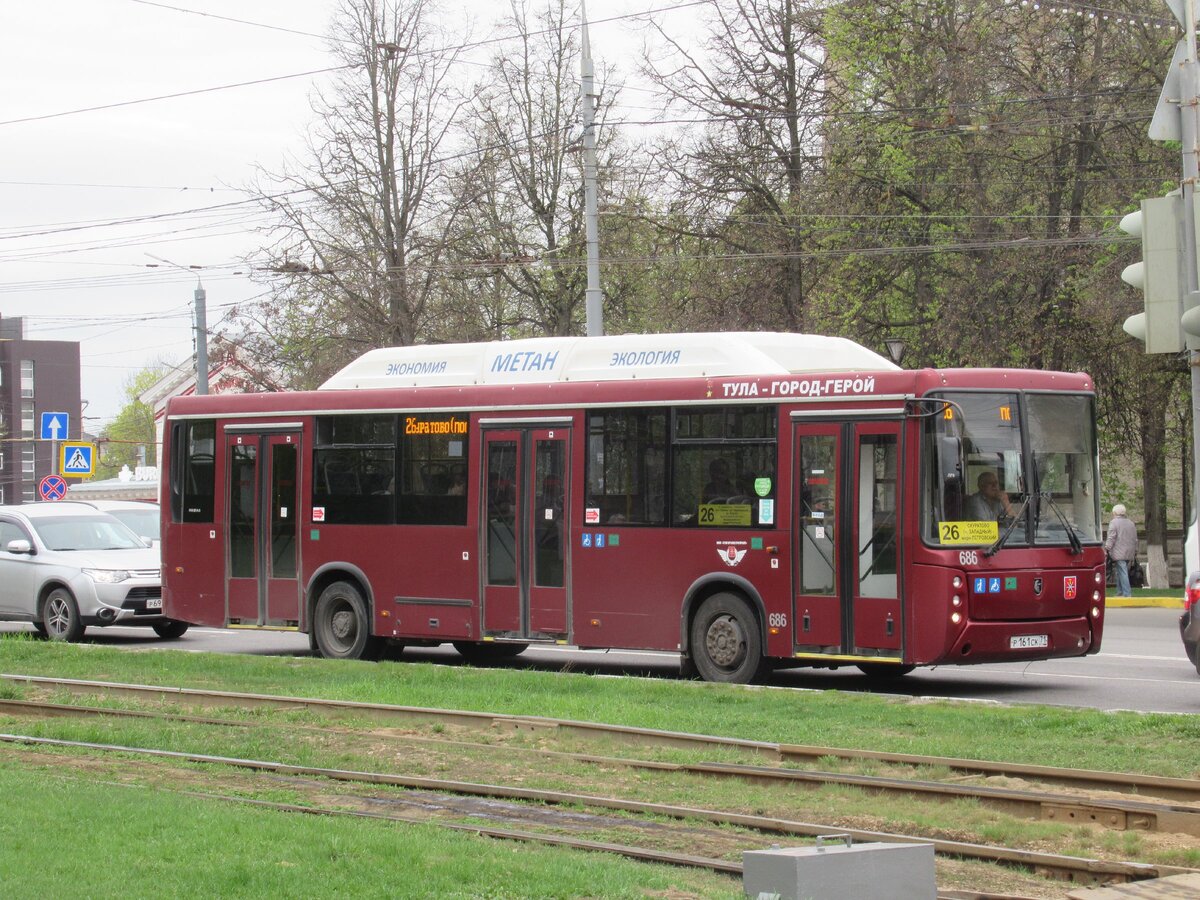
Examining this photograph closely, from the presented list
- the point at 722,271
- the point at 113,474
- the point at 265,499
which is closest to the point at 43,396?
the point at 113,474

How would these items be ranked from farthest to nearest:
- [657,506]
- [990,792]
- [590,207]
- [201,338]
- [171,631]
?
[201,338], [590,207], [171,631], [657,506], [990,792]

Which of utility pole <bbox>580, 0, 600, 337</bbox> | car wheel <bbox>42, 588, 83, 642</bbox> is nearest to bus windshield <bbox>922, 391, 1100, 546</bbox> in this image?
utility pole <bbox>580, 0, 600, 337</bbox>

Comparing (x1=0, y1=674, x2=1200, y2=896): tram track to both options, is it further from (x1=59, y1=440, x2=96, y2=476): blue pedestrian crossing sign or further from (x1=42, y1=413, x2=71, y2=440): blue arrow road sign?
(x1=42, y1=413, x2=71, y2=440): blue arrow road sign

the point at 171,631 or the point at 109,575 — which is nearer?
the point at 109,575

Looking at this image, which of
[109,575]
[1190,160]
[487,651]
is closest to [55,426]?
[109,575]

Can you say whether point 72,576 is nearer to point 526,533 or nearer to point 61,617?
point 61,617

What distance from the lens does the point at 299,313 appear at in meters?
39.7

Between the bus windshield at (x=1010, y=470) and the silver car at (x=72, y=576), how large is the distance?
11659 millimetres

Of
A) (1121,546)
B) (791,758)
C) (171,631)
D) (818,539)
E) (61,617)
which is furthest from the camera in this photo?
(1121,546)

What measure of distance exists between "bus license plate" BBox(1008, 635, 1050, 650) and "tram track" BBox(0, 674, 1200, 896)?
3.81 meters

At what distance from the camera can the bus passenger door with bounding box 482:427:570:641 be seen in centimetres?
1645

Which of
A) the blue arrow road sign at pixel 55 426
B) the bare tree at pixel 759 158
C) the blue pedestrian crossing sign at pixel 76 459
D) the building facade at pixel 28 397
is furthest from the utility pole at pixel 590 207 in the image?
the building facade at pixel 28 397

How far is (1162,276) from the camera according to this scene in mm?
10148

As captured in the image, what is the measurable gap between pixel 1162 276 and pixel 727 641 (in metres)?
6.35
